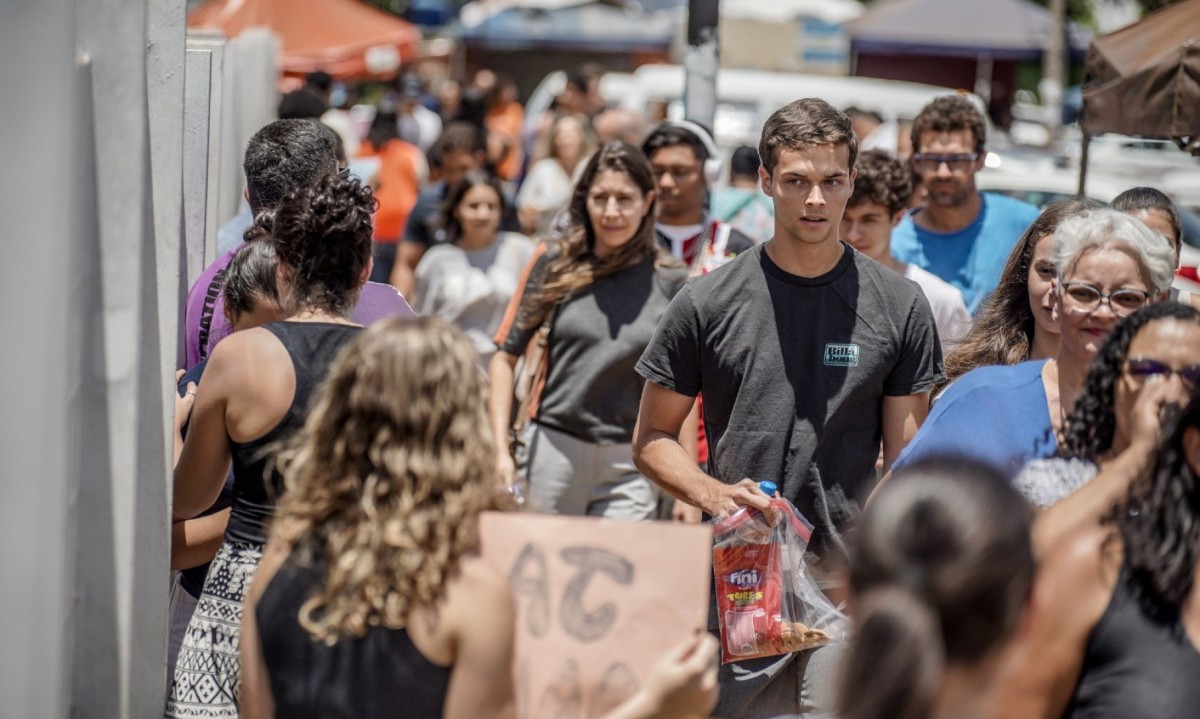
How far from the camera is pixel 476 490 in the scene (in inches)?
98.4

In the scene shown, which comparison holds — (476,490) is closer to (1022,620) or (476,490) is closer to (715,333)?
(1022,620)

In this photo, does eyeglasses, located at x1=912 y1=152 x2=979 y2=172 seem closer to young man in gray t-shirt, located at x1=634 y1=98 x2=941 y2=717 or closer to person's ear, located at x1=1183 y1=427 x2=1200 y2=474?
young man in gray t-shirt, located at x1=634 y1=98 x2=941 y2=717

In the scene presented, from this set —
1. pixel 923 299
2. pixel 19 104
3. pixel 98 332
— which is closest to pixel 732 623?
pixel 923 299

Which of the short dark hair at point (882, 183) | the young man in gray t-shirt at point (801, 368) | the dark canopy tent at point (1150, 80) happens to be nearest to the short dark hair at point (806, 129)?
the young man in gray t-shirt at point (801, 368)

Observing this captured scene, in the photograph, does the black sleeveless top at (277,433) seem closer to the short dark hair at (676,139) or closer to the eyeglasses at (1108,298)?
the eyeglasses at (1108,298)

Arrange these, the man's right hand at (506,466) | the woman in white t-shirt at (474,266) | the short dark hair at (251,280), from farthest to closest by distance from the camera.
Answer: the woman in white t-shirt at (474,266)
the man's right hand at (506,466)
the short dark hair at (251,280)

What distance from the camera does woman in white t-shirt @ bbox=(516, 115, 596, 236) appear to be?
11281 mm

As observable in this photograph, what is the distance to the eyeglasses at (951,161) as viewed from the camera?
21.6 feet

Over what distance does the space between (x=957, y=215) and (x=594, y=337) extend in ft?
6.56

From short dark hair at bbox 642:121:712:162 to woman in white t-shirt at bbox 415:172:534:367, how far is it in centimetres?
139

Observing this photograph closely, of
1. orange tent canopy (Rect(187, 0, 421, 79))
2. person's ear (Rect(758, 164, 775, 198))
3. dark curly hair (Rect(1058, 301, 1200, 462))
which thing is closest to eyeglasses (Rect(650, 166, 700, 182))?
person's ear (Rect(758, 164, 775, 198))

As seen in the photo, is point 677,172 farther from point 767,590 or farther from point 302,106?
point 302,106

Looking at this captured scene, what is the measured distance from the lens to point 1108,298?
3502 mm

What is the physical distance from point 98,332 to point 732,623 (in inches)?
76.3
